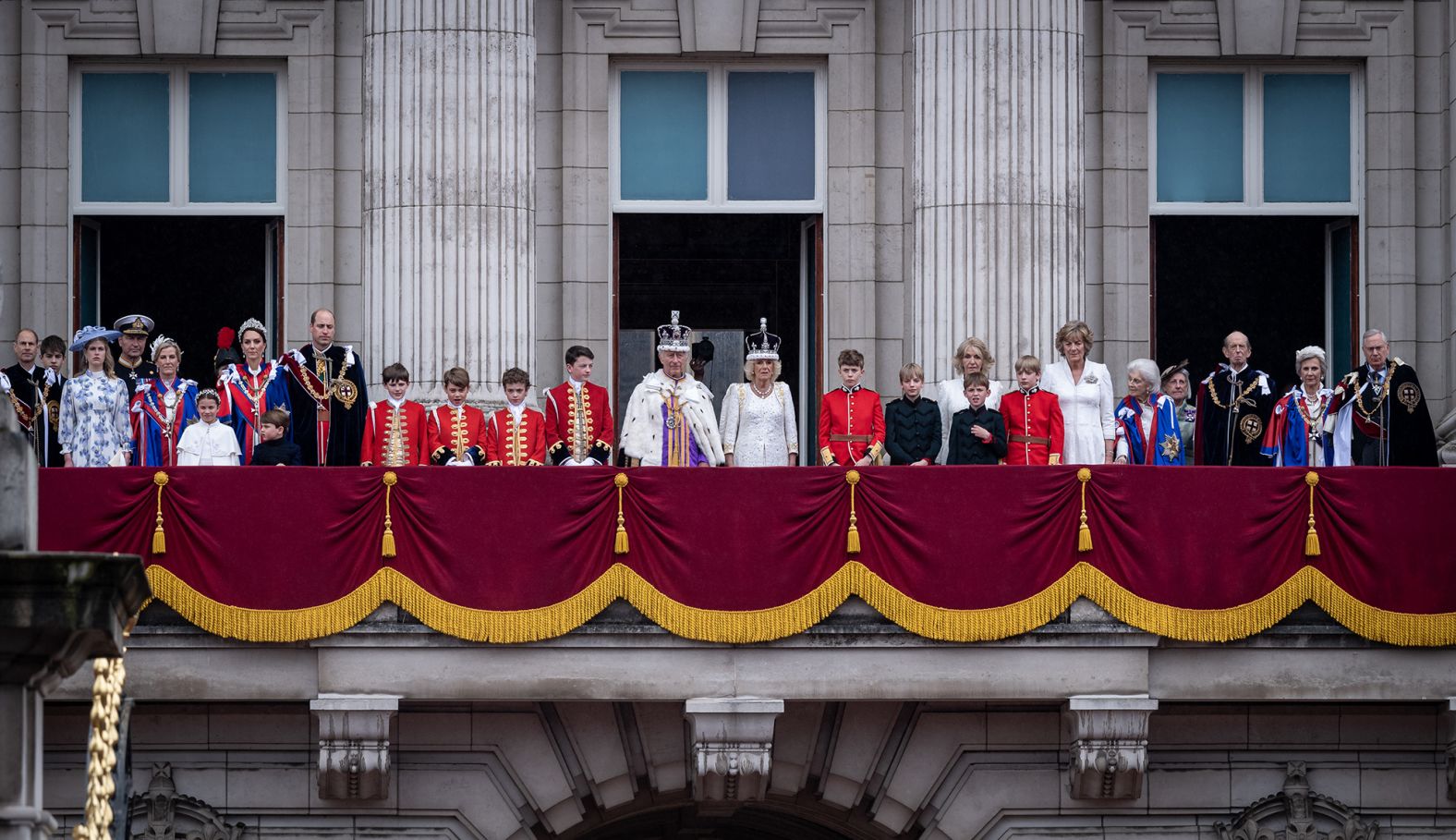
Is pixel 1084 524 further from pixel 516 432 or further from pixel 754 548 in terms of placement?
pixel 516 432

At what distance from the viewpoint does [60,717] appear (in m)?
27.9

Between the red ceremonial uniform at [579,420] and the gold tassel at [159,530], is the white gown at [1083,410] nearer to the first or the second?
the red ceremonial uniform at [579,420]

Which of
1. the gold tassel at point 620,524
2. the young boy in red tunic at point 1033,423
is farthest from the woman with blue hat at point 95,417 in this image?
the young boy in red tunic at point 1033,423

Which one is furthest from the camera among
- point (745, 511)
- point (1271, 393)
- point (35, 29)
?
point (35, 29)

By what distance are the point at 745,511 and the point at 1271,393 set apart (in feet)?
18.2

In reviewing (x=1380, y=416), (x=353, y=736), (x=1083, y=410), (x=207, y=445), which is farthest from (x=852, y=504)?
(x=207, y=445)

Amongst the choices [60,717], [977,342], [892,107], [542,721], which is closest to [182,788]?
[60,717]

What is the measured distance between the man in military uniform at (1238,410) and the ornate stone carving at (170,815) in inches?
387

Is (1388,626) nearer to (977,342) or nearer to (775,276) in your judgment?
(977,342)

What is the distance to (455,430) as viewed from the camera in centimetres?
2916

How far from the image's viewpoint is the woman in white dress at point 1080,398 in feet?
94.6

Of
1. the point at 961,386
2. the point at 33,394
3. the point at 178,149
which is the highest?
the point at 178,149

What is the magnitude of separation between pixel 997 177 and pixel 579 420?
5.04m

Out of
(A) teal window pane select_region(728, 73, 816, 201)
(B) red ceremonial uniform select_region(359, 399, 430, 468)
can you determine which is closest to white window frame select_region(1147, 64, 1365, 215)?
(A) teal window pane select_region(728, 73, 816, 201)
